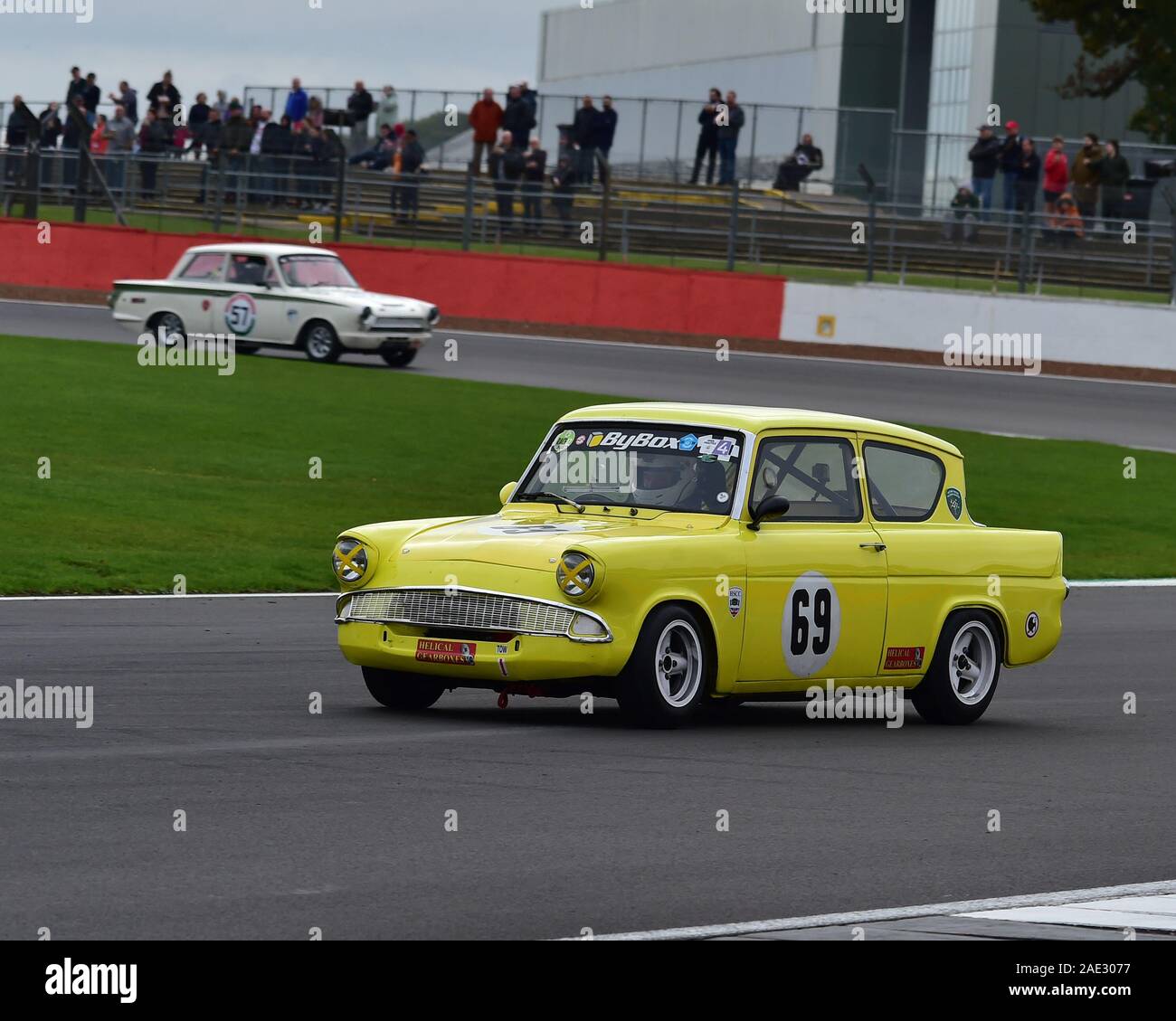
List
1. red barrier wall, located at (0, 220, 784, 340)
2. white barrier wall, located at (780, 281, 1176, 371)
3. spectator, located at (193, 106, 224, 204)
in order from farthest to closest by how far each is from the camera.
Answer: spectator, located at (193, 106, 224, 204), red barrier wall, located at (0, 220, 784, 340), white barrier wall, located at (780, 281, 1176, 371)

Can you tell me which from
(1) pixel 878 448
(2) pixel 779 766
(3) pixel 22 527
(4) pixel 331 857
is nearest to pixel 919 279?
(3) pixel 22 527

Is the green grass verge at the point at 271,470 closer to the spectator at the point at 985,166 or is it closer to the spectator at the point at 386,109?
the spectator at the point at 985,166

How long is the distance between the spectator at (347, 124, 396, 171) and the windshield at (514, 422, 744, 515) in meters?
30.6

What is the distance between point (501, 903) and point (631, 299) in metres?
30.1

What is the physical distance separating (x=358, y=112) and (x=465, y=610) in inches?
1306

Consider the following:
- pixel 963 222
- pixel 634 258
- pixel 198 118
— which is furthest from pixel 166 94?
pixel 963 222

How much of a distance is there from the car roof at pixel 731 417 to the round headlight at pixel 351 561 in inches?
52.7

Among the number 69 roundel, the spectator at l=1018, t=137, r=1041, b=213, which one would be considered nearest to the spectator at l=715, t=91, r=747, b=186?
the spectator at l=1018, t=137, r=1041, b=213

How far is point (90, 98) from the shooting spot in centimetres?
4225

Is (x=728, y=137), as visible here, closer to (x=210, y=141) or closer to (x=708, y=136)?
(x=708, y=136)

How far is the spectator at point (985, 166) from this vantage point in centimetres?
3681

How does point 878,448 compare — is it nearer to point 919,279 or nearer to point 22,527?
point 22,527

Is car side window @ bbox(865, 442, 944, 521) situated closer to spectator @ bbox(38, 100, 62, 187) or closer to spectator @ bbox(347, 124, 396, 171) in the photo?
spectator @ bbox(347, 124, 396, 171)

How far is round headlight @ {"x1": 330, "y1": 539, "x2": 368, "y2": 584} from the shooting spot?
34.4 feet
